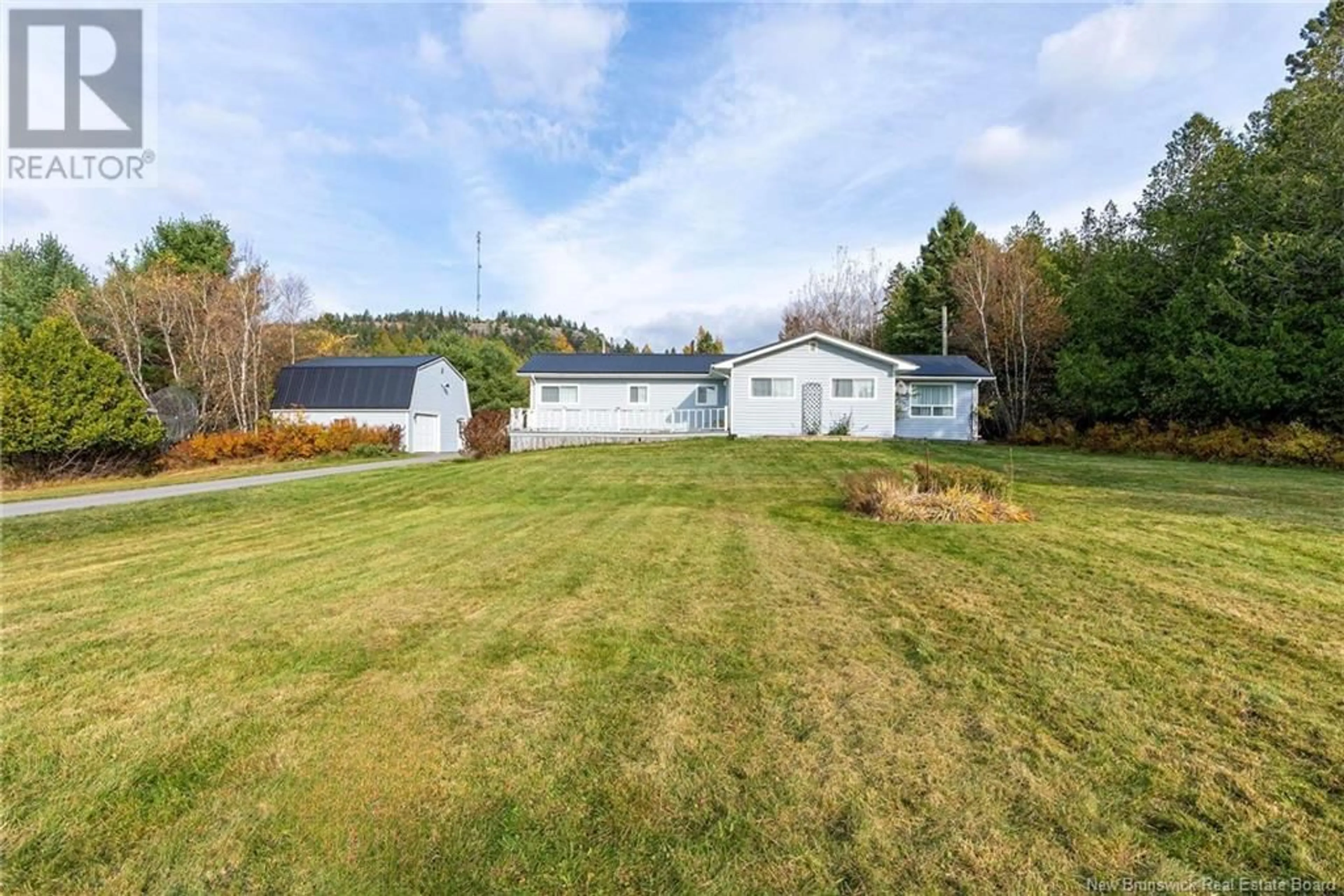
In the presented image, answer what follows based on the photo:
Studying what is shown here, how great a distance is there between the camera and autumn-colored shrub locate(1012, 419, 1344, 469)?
50.9 ft

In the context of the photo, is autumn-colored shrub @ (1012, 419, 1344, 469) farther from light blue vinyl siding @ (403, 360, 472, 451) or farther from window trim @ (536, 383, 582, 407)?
light blue vinyl siding @ (403, 360, 472, 451)

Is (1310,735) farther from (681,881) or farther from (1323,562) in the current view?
(1323,562)

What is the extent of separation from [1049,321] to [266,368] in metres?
36.8

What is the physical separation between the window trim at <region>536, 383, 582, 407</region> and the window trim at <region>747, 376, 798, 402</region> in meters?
7.39

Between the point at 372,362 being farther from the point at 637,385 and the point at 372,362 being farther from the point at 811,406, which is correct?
the point at 811,406

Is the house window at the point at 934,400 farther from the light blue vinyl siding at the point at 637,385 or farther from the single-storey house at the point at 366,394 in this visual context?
the single-storey house at the point at 366,394

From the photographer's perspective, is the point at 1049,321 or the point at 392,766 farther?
the point at 1049,321

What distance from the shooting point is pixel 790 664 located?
3689 millimetres

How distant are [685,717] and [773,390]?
20616 mm

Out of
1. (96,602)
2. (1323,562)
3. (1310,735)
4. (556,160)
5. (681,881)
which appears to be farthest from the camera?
(556,160)

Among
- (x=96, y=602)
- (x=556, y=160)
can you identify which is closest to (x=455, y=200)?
(x=556, y=160)

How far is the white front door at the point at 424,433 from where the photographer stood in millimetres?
28500

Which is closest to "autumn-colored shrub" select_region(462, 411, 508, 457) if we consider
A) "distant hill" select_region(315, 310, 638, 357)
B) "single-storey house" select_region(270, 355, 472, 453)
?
"single-storey house" select_region(270, 355, 472, 453)

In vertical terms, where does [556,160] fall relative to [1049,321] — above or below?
above
